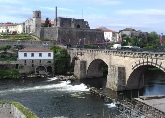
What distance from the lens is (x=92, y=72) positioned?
70438mm

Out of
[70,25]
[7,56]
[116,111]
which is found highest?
[70,25]

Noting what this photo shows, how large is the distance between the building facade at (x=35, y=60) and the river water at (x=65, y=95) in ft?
25.4

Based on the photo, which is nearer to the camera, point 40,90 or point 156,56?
point 156,56

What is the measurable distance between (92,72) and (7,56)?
27171 mm

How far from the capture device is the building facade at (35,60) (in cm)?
7406

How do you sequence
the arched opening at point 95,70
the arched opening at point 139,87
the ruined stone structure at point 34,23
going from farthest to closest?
1. the ruined stone structure at point 34,23
2. the arched opening at point 95,70
3. the arched opening at point 139,87

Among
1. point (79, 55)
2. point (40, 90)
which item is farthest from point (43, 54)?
point (40, 90)

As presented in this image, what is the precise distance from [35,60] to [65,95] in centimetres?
2826

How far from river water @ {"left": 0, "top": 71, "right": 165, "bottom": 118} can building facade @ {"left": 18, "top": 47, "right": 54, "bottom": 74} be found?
7.75 m

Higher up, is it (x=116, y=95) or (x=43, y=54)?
(x=43, y=54)

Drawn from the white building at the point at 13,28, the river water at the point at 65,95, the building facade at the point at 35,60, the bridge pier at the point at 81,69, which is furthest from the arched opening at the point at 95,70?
the white building at the point at 13,28

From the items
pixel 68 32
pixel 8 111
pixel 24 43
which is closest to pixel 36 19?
pixel 68 32

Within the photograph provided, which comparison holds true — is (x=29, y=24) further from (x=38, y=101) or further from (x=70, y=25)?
(x=38, y=101)

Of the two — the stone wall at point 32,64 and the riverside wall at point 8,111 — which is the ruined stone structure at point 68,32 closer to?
the stone wall at point 32,64
